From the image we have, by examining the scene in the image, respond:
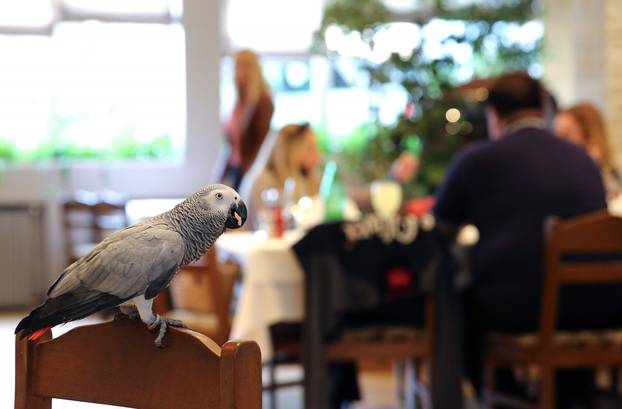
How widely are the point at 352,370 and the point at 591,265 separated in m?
0.92

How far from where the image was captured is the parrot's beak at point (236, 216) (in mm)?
841

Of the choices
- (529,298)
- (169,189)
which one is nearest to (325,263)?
(529,298)

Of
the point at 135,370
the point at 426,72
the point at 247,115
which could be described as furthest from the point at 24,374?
the point at 426,72

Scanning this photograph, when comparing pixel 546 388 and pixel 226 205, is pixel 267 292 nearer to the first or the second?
pixel 546 388

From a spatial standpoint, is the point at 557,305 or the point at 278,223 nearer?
the point at 557,305

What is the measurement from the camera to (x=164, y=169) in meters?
8.00

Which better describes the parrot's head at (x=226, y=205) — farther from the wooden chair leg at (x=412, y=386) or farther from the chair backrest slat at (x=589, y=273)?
the wooden chair leg at (x=412, y=386)

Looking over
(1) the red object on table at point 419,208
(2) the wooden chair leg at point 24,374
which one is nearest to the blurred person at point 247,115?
(1) the red object on table at point 419,208

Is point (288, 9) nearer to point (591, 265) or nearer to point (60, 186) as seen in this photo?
point (60, 186)

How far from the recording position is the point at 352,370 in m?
3.54

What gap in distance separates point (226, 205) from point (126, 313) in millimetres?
181

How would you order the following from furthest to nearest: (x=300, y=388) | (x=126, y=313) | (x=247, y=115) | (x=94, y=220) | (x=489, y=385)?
(x=94, y=220)
(x=300, y=388)
(x=247, y=115)
(x=489, y=385)
(x=126, y=313)

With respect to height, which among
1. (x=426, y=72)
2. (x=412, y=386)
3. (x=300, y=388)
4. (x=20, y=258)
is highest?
(x=426, y=72)

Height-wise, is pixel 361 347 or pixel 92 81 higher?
pixel 92 81
